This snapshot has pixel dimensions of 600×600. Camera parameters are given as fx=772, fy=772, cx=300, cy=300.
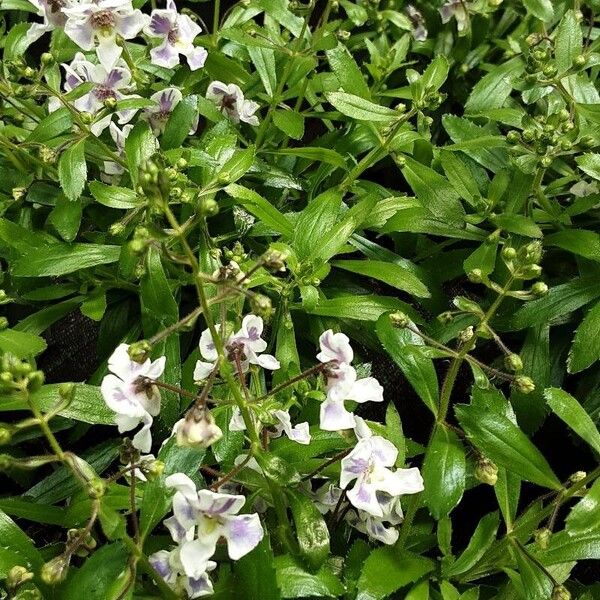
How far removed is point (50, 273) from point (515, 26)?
1635mm

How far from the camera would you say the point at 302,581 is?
116 cm

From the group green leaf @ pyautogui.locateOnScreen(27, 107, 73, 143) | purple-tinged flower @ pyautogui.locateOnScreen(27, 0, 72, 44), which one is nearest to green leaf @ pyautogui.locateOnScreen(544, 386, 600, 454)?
green leaf @ pyautogui.locateOnScreen(27, 107, 73, 143)

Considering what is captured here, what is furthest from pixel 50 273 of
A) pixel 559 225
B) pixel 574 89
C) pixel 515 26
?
pixel 515 26

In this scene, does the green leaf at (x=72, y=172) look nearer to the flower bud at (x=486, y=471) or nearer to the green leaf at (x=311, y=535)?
the green leaf at (x=311, y=535)

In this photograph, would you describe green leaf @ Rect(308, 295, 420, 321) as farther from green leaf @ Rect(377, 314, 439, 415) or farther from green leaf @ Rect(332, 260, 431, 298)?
green leaf @ Rect(377, 314, 439, 415)

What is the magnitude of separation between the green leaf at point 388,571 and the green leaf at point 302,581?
0.15 ft

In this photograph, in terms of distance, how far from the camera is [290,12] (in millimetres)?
1985

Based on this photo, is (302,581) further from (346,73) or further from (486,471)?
(346,73)

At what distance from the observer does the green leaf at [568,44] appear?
1791 mm

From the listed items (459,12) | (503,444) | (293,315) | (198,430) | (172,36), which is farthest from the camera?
(459,12)

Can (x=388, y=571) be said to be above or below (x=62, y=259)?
below

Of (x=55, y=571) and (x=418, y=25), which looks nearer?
(x=55, y=571)

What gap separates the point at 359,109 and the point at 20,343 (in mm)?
836

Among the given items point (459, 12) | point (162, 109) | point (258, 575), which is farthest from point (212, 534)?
→ point (459, 12)
